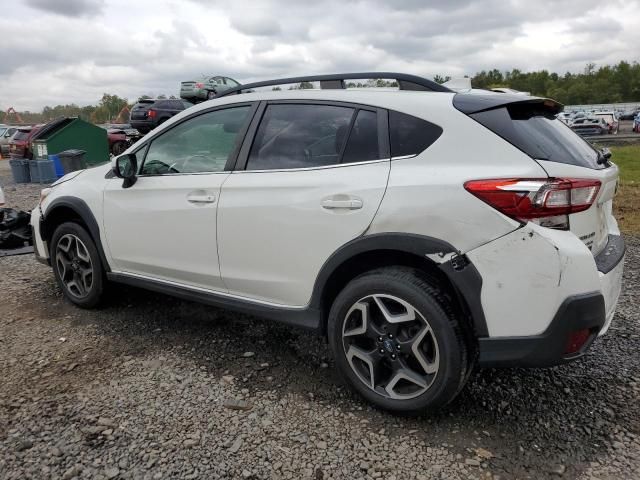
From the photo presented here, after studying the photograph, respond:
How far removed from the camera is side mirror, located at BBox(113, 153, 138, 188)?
3.71 meters

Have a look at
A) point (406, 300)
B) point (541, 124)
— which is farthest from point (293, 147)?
point (541, 124)

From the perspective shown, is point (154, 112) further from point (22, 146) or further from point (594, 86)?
point (594, 86)

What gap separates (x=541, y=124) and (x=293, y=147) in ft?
4.49

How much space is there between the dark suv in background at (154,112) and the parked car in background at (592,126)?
24.2 meters

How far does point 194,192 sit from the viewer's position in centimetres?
333

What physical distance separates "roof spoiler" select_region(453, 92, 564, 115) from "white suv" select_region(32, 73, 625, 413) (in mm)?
12

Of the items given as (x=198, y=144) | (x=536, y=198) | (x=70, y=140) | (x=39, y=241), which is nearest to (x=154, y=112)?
(x=70, y=140)

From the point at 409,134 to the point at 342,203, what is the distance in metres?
0.50

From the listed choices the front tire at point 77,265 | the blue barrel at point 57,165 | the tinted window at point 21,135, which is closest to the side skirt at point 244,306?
the front tire at point 77,265

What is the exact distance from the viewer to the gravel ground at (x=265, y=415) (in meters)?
2.41

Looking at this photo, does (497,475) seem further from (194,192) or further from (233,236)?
(194,192)

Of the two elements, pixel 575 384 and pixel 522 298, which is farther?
pixel 575 384

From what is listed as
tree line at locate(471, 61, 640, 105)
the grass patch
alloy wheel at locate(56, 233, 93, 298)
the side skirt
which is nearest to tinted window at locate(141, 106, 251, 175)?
the side skirt

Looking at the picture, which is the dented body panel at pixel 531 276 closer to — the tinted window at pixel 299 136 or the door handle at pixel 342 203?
the door handle at pixel 342 203
